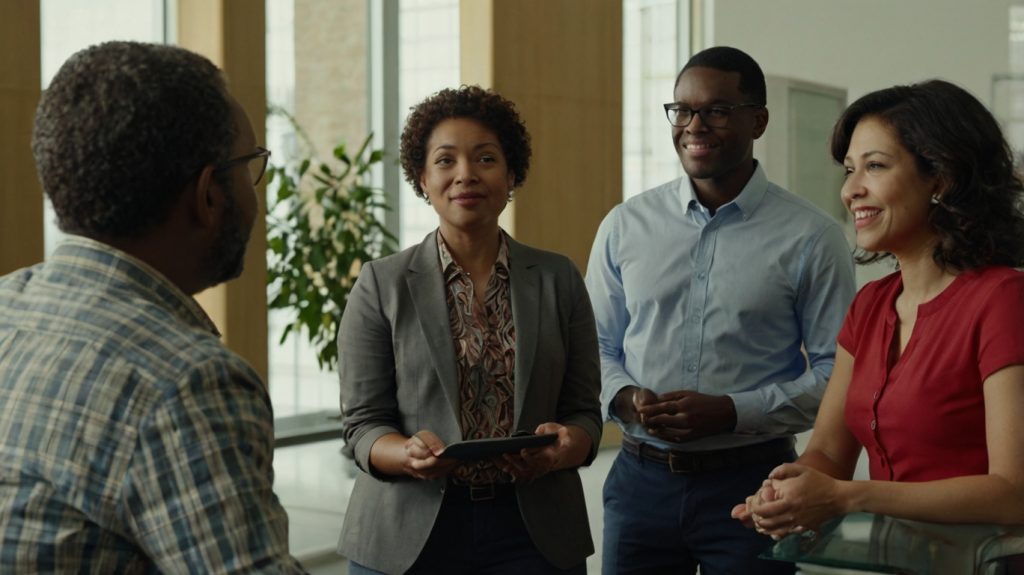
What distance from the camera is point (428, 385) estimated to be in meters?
2.45

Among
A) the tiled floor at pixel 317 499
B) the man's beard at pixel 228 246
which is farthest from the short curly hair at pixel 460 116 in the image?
the tiled floor at pixel 317 499

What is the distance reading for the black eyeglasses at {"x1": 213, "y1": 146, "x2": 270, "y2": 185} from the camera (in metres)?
1.35

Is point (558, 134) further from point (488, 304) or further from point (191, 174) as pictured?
point (191, 174)

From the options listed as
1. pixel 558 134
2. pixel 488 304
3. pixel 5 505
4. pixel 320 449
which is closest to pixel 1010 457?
pixel 488 304

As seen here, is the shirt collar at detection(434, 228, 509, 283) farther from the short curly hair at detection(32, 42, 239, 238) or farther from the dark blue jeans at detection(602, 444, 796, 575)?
the short curly hair at detection(32, 42, 239, 238)

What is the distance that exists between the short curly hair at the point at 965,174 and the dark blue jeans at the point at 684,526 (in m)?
0.84

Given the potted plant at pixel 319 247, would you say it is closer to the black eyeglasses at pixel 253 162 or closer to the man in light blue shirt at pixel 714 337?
the man in light blue shirt at pixel 714 337

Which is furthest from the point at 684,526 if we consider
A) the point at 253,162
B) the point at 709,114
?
the point at 253,162

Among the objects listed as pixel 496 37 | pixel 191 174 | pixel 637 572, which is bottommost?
pixel 637 572

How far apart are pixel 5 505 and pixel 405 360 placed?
4.30 ft

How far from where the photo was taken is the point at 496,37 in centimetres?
697

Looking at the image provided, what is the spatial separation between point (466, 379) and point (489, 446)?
25 cm

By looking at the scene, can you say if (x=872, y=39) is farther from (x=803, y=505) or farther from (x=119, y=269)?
(x=119, y=269)

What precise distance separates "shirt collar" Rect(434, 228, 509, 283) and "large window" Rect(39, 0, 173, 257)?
2.92 m
